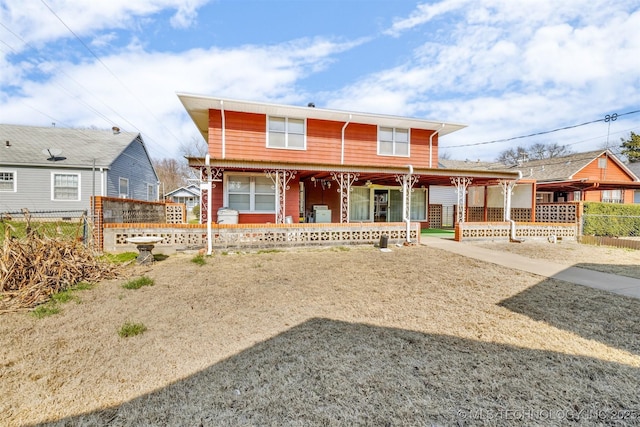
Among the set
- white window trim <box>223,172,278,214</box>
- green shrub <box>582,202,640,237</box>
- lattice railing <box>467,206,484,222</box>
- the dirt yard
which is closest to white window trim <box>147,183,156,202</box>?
white window trim <box>223,172,278,214</box>

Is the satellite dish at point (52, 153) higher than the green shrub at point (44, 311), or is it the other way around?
the satellite dish at point (52, 153)

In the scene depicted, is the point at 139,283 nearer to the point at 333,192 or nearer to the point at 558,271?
the point at 558,271

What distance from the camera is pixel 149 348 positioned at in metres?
3.33

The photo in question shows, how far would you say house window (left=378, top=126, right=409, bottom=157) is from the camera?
14273 millimetres

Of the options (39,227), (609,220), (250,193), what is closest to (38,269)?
(39,227)

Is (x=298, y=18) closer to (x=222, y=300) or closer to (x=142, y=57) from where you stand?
(x=142, y=57)

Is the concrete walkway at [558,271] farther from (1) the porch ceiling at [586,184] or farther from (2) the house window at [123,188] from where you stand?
(2) the house window at [123,188]

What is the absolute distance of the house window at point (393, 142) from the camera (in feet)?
46.8

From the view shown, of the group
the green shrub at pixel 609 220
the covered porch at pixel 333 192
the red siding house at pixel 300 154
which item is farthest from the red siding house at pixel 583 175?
the red siding house at pixel 300 154

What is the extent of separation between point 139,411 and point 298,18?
13.9 m

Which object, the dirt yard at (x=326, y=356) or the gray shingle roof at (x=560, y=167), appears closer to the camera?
the dirt yard at (x=326, y=356)

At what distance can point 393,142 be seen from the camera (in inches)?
567

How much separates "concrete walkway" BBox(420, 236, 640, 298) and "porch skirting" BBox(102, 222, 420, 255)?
2.04 metres

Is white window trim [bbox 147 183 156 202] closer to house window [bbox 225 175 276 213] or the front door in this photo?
house window [bbox 225 175 276 213]
